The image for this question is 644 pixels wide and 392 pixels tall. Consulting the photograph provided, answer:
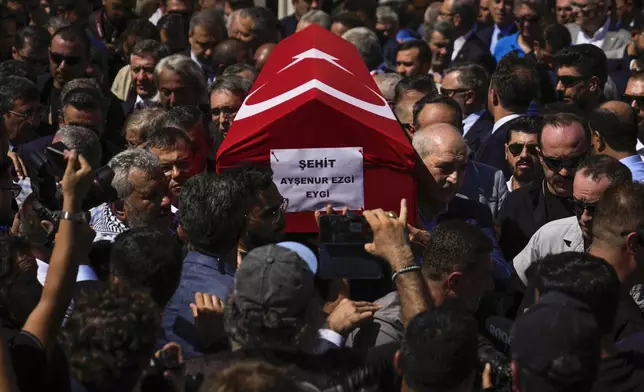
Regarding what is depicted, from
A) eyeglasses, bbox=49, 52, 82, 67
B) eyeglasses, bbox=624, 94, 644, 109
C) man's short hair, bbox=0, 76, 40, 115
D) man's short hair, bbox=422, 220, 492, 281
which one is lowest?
man's short hair, bbox=422, 220, 492, 281

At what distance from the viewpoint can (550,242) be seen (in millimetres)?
5062

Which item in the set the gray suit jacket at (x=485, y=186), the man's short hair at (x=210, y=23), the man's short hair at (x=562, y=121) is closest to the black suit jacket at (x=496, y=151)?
the gray suit jacket at (x=485, y=186)

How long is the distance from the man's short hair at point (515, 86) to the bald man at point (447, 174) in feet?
5.60

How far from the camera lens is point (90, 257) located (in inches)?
177

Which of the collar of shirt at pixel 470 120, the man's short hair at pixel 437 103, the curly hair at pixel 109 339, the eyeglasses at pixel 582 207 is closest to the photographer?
the curly hair at pixel 109 339

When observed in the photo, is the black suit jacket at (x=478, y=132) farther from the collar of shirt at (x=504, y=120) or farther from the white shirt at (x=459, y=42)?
the white shirt at (x=459, y=42)

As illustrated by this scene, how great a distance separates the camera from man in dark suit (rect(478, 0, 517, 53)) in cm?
1046

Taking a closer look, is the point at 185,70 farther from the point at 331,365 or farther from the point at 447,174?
the point at 331,365

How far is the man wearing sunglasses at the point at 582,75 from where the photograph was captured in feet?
24.0

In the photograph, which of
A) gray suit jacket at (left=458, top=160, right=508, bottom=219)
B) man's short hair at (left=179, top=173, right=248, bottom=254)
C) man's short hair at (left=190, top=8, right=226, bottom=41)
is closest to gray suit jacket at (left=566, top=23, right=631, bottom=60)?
man's short hair at (left=190, top=8, right=226, bottom=41)

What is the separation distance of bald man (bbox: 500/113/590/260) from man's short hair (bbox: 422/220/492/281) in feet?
4.32

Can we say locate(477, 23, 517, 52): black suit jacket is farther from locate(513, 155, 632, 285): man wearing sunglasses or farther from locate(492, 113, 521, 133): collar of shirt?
locate(513, 155, 632, 285): man wearing sunglasses

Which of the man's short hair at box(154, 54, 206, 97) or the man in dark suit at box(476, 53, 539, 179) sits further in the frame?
the man's short hair at box(154, 54, 206, 97)

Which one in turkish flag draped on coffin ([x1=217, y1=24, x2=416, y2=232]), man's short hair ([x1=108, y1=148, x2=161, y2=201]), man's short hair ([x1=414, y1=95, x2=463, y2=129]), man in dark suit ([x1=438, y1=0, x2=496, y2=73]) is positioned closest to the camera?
turkish flag draped on coffin ([x1=217, y1=24, x2=416, y2=232])
